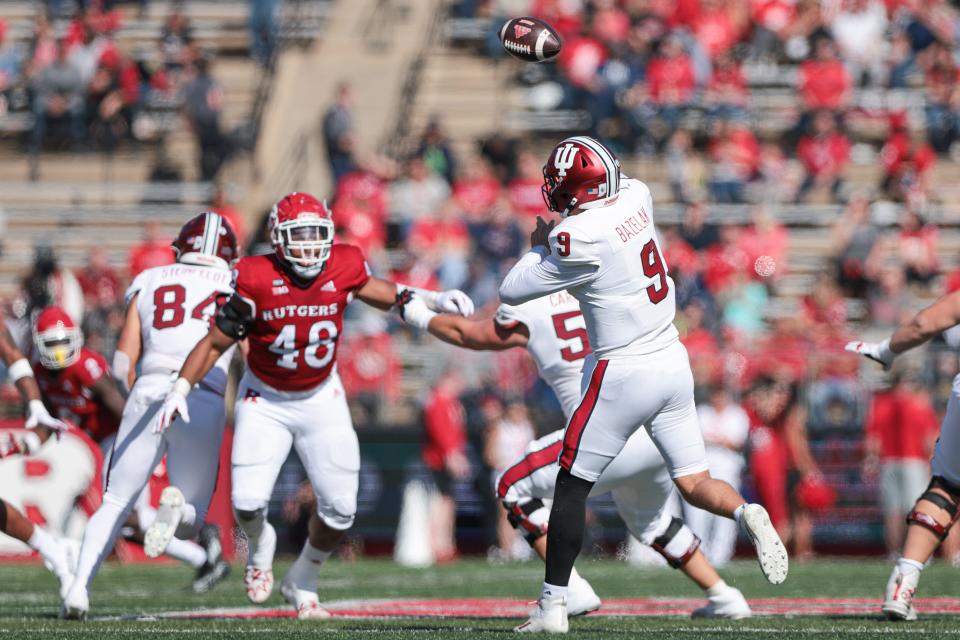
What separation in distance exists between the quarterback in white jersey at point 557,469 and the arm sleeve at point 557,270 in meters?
0.93

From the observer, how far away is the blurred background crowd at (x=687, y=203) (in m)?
14.2

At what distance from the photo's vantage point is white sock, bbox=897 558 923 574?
717cm

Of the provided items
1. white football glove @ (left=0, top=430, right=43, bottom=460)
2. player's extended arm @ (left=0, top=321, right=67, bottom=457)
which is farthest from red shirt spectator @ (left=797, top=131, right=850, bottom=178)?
player's extended arm @ (left=0, top=321, right=67, bottom=457)

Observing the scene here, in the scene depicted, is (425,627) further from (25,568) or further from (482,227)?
(482,227)

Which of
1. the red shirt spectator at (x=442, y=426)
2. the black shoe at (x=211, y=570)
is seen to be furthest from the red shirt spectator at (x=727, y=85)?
the black shoe at (x=211, y=570)

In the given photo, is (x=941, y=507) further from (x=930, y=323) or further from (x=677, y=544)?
(x=677, y=544)

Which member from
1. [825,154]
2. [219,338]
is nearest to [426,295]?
[219,338]

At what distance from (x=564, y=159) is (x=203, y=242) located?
8.24ft

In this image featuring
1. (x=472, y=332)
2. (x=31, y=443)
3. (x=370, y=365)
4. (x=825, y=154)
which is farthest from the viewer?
(x=825, y=154)

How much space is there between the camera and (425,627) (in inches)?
277

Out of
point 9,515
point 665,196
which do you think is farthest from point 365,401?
point 9,515

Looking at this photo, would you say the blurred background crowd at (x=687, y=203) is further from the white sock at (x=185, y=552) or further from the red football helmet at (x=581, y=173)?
the red football helmet at (x=581, y=173)

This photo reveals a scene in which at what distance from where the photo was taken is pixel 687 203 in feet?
53.3

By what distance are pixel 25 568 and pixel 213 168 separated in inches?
244
